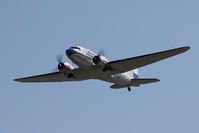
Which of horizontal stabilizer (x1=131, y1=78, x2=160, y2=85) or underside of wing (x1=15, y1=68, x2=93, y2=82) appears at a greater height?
underside of wing (x1=15, y1=68, x2=93, y2=82)

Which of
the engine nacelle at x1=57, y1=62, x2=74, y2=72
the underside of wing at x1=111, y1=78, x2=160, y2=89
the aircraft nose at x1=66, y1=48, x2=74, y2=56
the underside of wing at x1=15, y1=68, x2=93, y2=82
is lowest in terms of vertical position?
the underside of wing at x1=111, y1=78, x2=160, y2=89

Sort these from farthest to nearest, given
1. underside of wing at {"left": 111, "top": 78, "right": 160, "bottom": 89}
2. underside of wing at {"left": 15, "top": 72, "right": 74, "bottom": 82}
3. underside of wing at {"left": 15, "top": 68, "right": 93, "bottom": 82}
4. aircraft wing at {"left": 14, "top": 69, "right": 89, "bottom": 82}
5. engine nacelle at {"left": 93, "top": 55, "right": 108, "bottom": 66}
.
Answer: underside of wing at {"left": 15, "top": 72, "right": 74, "bottom": 82} < underside of wing at {"left": 111, "top": 78, "right": 160, "bottom": 89} < aircraft wing at {"left": 14, "top": 69, "right": 89, "bottom": 82} < underside of wing at {"left": 15, "top": 68, "right": 93, "bottom": 82} < engine nacelle at {"left": 93, "top": 55, "right": 108, "bottom": 66}

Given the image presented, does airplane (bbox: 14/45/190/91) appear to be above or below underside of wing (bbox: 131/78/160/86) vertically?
above

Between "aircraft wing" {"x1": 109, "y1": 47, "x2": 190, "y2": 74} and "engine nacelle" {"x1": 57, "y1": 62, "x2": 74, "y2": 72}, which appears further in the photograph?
"engine nacelle" {"x1": 57, "y1": 62, "x2": 74, "y2": 72}

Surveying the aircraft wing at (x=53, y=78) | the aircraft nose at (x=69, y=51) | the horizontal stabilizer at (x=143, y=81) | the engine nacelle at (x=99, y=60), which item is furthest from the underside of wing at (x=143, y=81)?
the aircraft nose at (x=69, y=51)

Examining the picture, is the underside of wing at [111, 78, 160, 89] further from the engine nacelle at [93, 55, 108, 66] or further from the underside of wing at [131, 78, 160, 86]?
the engine nacelle at [93, 55, 108, 66]

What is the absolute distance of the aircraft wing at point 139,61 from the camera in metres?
34.5

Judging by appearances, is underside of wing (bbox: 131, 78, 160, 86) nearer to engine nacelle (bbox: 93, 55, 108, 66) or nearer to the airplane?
the airplane

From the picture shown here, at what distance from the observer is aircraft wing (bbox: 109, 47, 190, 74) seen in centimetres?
3448

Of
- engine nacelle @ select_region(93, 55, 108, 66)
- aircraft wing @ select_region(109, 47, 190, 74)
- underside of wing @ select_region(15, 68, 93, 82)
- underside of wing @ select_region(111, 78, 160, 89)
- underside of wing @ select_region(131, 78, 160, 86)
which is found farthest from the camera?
underside of wing @ select_region(111, 78, 160, 89)

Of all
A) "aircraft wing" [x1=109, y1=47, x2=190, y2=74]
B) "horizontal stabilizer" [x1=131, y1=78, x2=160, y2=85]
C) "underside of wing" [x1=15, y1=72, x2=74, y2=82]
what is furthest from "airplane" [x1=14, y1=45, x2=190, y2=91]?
"horizontal stabilizer" [x1=131, y1=78, x2=160, y2=85]

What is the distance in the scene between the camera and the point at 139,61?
36.7m

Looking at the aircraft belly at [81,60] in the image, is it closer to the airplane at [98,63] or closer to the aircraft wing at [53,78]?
the airplane at [98,63]

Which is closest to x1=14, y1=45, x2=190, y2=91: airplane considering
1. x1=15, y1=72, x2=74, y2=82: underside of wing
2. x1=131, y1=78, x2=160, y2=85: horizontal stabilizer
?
x1=15, y1=72, x2=74, y2=82: underside of wing
